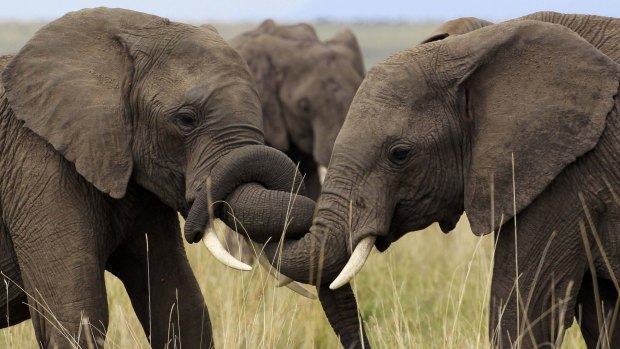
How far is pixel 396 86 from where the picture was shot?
6824 mm

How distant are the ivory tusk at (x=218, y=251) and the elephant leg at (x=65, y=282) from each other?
0.56 metres

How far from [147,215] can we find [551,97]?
7.19ft

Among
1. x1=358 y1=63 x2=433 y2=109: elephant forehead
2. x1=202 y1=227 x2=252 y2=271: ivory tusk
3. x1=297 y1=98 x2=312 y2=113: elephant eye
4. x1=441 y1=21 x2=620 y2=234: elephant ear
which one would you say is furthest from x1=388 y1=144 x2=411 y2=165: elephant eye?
x1=297 y1=98 x2=312 y2=113: elephant eye

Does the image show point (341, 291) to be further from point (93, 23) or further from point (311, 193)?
point (311, 193)

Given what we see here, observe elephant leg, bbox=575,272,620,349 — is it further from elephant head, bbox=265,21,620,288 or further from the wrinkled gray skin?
elephant head, bbox=265,21,620,288

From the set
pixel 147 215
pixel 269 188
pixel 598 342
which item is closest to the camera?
pixel 598 342

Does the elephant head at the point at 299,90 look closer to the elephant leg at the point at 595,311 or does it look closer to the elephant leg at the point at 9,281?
the elephant leg at the point at 9,281

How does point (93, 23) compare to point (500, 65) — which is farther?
point (93, 23)

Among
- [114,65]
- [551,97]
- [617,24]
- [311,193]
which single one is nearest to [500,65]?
[551,97]

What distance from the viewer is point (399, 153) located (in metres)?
6.77

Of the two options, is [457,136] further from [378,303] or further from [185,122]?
[378,303]

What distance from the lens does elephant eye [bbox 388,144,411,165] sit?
6754 millimetres

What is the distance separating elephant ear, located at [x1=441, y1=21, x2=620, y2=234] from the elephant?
A: 0.86 meters

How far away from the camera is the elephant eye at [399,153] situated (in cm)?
675
